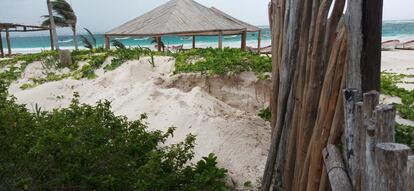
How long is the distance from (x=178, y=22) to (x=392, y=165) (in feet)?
30.9

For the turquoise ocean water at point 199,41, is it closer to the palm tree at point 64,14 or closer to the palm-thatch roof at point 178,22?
the palm tree at point 64,14

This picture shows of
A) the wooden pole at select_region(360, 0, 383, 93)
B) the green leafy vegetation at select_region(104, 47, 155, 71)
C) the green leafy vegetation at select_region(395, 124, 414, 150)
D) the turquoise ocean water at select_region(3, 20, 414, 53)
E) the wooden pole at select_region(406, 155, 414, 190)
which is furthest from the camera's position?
the turquoise ocean water at select_region(3, 20, 414, 53)

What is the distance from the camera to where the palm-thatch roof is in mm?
10211

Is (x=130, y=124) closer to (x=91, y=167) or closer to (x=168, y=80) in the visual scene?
(x=91, y=167)

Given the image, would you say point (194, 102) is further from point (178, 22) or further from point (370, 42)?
point (178, 22)

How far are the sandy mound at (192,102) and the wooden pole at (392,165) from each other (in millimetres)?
2450

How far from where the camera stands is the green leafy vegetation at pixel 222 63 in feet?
19.1

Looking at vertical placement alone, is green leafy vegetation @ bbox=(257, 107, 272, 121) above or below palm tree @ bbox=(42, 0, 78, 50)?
below

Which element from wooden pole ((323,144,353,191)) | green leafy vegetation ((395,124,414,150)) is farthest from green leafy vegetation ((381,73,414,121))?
wooden pole ((323,144,353,191))

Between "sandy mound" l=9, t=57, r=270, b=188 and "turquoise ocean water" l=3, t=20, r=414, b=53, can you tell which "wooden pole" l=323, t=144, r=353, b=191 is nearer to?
"sandy mound" l=9, t=57, r=270, b=188

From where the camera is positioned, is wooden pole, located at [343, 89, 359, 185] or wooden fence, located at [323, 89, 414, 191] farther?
wooden pole, located at [343, 89, 359, 185]

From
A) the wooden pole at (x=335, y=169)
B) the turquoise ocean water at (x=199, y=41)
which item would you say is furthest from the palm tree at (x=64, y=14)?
the wooden pole at (x=335, y=169)

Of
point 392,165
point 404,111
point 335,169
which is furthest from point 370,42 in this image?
point 404,111

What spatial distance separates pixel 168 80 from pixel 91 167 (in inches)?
119
